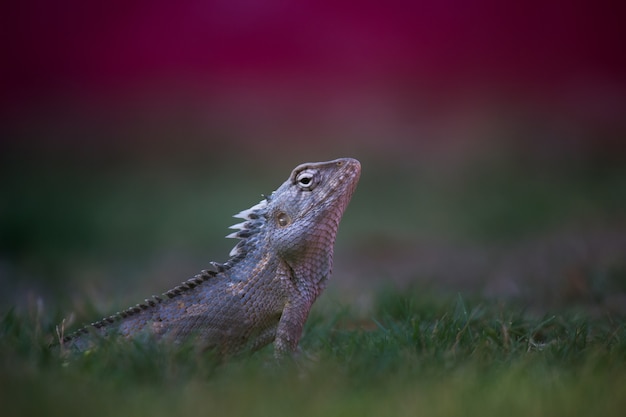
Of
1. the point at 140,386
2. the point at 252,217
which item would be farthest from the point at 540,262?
the point at 140,386

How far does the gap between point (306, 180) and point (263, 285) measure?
789 mm

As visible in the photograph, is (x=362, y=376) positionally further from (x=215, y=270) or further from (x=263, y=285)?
(x=215, y=270)

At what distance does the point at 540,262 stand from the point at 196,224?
22.8 ft

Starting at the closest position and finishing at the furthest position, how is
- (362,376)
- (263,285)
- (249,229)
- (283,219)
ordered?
(362,376) → (263,285) → (283,219) → (249,229)

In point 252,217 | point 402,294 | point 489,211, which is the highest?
point 252,217

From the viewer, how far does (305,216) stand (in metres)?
4.71

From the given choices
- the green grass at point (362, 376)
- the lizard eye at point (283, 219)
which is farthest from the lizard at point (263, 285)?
the green grass at point (362, 376)

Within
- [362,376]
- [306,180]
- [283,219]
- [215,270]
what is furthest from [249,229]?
[362,376]

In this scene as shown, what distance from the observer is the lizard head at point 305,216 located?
468cm

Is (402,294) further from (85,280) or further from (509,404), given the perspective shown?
(85,280)

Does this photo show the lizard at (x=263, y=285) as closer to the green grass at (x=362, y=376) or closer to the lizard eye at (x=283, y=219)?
the lizard eye at (x=283, y=219)

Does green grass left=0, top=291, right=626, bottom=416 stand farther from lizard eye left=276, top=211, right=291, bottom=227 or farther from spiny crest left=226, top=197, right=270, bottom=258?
lizard eye left=276, top=211, right=291, bottom=227

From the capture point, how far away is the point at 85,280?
368 inches

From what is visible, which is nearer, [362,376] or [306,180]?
[362,376]
